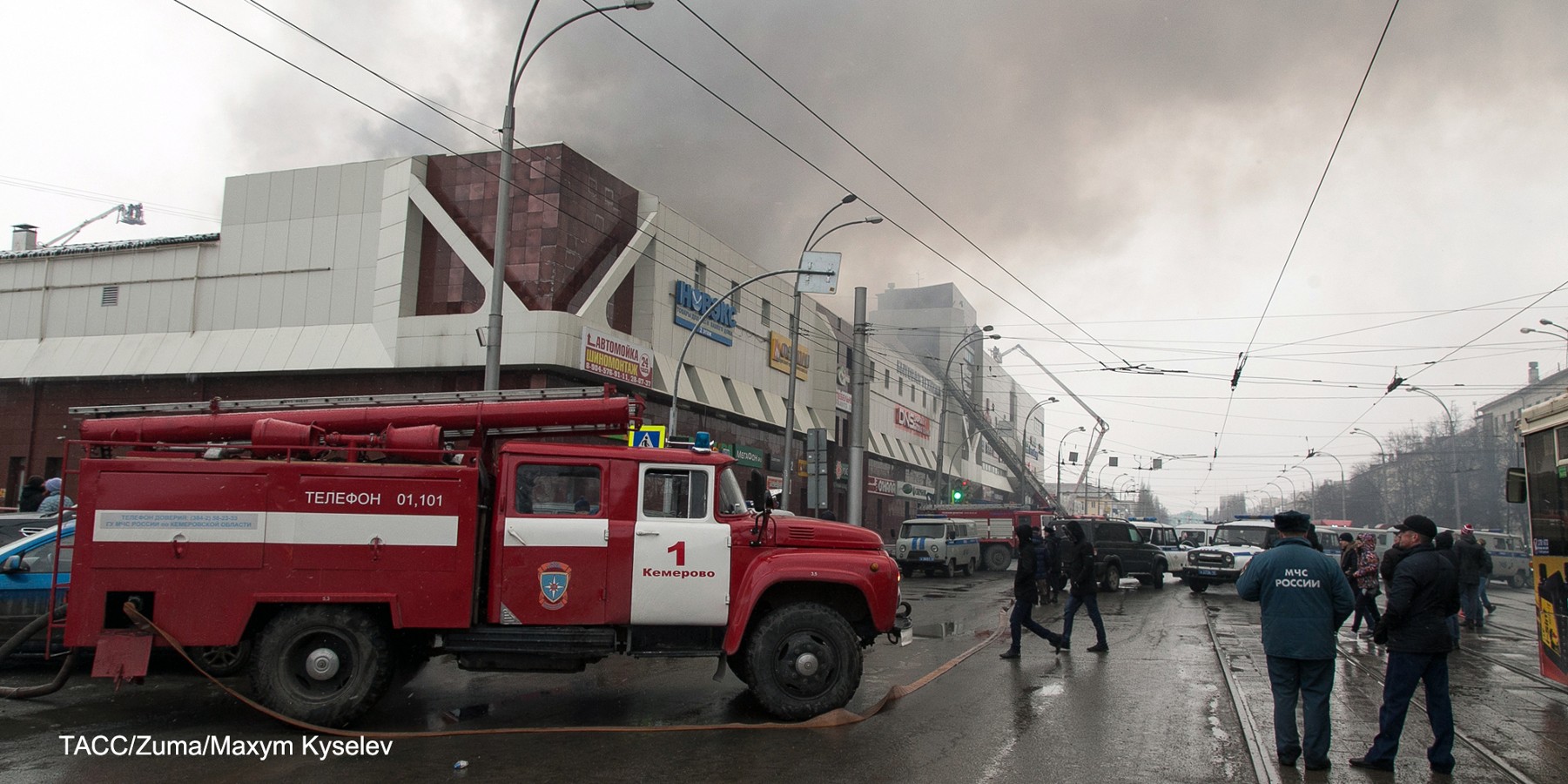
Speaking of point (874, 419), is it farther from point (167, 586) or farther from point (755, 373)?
point (167, 586)

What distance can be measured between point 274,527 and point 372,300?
2082cm

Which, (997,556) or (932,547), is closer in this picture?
(932,547)

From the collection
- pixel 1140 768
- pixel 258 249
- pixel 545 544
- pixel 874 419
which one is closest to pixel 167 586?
pixel 545 544

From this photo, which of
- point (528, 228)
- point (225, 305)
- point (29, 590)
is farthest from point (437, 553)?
point (225, 305)

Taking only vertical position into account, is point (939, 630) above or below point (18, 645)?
below

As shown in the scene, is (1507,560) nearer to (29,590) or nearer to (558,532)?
(558,532)

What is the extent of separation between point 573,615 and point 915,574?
25.5 meters

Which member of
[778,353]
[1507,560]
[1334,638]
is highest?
[778,353]

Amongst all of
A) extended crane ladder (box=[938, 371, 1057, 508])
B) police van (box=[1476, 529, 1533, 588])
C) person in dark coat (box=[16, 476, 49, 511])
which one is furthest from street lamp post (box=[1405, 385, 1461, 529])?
person in dark coat (box=[16, 476, 49, 511])

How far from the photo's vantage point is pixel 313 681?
7.75 m

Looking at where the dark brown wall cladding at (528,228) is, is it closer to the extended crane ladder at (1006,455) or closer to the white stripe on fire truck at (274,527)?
the white stripe on fire truck at (274,527)

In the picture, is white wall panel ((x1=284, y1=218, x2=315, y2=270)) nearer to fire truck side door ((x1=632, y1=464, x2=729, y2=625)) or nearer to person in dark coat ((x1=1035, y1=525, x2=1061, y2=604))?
person in dark coat ((x1=1035, y1=525, x2=1061, y2=604))

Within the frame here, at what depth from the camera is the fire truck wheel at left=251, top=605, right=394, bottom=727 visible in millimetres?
7594

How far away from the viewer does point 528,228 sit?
26453 millimetres
